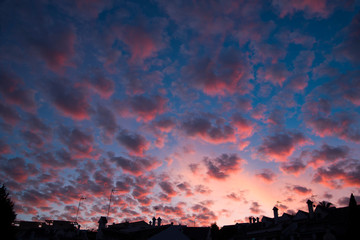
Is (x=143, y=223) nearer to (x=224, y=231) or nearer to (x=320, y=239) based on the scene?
(x=224, y=231)

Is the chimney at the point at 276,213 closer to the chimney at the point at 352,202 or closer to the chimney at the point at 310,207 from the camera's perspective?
the chimney at the point at 310,207

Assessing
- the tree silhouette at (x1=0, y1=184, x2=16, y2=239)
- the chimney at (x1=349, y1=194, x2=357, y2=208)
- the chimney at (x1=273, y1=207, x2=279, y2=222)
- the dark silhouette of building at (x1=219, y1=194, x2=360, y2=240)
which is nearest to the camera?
the dark silhouette of building at (x1=219, y1=194, x2=360, y2=240)

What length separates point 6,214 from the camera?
46.0 metres

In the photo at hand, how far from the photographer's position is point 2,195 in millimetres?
47688

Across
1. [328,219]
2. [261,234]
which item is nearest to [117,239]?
[261,234]

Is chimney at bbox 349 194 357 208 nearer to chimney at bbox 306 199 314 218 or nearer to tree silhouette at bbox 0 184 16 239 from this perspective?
chimney at bbox 306 199 314 218

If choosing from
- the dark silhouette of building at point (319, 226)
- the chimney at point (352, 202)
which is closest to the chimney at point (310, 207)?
the dark silhouette of building at point (319, 226)

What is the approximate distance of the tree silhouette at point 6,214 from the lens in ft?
145

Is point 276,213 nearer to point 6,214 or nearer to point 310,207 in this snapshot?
point 310,207

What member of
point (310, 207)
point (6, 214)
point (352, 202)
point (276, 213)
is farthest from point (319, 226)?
point (6, 214)

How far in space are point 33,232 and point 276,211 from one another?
201 ft

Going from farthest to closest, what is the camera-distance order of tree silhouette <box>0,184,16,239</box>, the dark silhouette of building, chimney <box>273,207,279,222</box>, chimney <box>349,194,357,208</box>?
chimney <box>273,207,279,222</box>, tree silhouette <box>0,184,16,239</box>, chimney <box>349,194,357,208</box>, the dark silhouette of building

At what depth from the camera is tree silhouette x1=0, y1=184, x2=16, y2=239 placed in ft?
145

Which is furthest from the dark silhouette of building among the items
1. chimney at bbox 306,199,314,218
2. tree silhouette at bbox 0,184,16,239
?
tree silhouette at bbox 0,184,16,239
